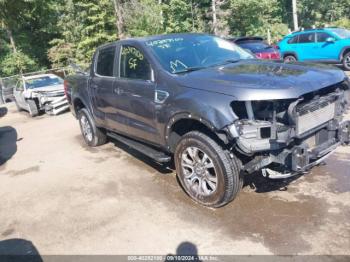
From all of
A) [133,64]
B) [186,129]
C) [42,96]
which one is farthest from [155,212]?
[42,96]

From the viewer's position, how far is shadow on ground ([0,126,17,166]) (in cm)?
760

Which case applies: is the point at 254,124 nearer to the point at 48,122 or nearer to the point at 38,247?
the point at 38,247

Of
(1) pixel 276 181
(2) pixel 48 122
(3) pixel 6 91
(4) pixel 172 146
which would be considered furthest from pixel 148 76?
(3) pixel 6 91

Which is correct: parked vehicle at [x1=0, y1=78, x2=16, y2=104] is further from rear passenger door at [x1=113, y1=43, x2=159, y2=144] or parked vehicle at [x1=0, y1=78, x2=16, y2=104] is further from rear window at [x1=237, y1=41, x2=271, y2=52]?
rear passenger door at [x1=113, y1=43, x2=159, y2=144]

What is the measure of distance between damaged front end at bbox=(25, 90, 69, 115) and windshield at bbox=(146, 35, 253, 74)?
292 inches

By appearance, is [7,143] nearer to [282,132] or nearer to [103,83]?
[103,83]

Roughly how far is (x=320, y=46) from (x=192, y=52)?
10905mm

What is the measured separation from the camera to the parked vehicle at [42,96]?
11.7 metres

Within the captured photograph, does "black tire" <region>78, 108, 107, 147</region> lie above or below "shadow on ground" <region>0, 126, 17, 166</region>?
above

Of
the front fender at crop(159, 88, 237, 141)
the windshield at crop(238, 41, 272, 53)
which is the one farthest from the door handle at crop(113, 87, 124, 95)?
the windshield at crop(238, 41, 272, 53)

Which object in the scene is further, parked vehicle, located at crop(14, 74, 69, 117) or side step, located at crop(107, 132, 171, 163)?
parked vehicle, located at crop(14, 74, 69, 117)

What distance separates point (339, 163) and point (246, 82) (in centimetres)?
233

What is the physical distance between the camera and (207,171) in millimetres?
4148

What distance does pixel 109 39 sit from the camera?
2308 centimetres
